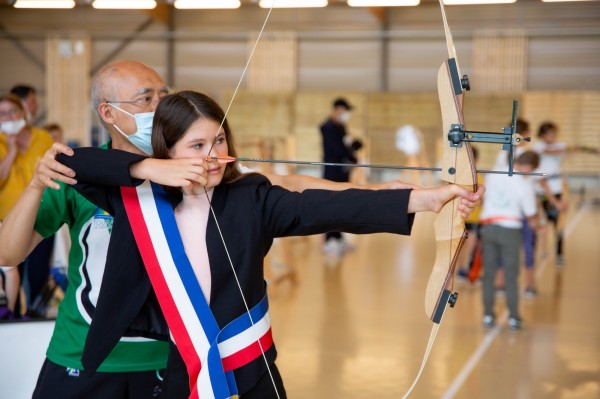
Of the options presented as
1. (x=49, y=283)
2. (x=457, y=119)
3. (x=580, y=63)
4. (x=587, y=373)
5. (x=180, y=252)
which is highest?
(x=580, y=63)

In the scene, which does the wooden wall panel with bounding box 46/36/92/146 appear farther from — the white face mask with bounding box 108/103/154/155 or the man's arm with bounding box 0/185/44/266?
the man's arm with bounding box 0/185/44/266

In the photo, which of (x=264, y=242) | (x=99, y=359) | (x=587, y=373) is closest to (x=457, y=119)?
(x=264, y=242)

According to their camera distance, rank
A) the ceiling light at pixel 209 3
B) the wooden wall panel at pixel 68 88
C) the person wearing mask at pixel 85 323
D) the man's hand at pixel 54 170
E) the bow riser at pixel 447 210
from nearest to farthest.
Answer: the bow riser at pixel 447 210
the man's hand at pixel 54 170
the person wearing mask at pixel 85 323
the ceiling light at pixel 209 3
the wooden wall panel at pixel 68 88

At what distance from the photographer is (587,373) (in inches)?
157

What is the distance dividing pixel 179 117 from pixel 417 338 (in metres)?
3.36

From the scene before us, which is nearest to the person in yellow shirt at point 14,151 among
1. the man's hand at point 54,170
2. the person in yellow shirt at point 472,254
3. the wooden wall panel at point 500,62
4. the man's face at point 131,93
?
the man's face at point 131,93

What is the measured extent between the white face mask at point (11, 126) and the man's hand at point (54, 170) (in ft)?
9.56

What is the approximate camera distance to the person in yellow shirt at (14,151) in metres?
4.27

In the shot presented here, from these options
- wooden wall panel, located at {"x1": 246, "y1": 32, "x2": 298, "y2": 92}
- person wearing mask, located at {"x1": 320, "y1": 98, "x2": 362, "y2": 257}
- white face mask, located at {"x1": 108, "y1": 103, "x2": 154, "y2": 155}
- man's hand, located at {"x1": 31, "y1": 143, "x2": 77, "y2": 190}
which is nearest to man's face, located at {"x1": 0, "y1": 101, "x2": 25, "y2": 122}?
white face mask, located at {"x1": 108, "y1": 103, "x2": 154, "y2": 155}

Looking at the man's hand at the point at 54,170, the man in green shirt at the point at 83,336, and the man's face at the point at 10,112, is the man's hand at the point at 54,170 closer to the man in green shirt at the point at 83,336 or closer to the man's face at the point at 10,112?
the man in green shirt at the point at 83,336

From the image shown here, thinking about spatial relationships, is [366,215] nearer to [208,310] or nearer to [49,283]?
[208,310]

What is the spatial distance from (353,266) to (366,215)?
5.76 meters

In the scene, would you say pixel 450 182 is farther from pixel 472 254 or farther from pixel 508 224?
pixel 472 254

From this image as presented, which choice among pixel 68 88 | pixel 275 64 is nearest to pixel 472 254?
pixel 275 64
